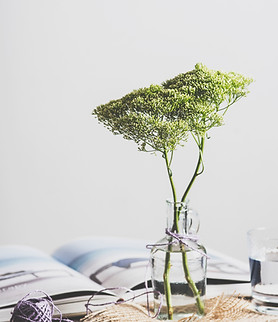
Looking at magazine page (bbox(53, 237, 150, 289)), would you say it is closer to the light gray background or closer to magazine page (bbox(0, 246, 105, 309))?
magazine page (bbox(0, 246, 105, 309))

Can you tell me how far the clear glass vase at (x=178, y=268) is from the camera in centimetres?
84

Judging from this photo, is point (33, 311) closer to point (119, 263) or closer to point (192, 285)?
point (192, 285)

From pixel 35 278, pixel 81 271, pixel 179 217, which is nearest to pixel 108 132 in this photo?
pixel 81 271

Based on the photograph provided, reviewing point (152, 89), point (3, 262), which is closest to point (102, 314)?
point (152, 89)

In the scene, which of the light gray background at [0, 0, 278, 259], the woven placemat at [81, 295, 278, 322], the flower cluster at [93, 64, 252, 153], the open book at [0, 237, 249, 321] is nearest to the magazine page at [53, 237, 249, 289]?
the open book at [0, 237, 249, 321]

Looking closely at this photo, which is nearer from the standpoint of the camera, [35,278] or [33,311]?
[33,311]

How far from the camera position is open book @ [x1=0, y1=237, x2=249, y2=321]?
97 cm

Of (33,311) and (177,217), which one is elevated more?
(177,217)

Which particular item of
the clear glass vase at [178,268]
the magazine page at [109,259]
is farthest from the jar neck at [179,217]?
the magazine page at [109,259]

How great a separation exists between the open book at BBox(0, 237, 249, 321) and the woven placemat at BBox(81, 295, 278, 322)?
86 mm

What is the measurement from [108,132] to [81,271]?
120 centimetres

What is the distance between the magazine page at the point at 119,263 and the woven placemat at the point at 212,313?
0.12m

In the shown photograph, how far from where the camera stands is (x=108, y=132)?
2404 millimetres

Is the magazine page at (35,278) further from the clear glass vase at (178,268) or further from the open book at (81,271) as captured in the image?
the clear glass vase at (178,268)
